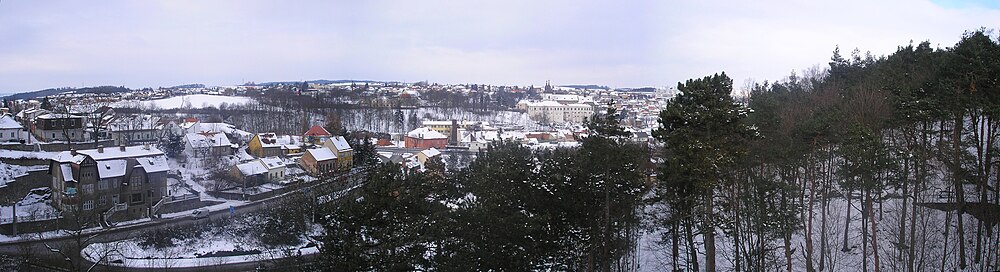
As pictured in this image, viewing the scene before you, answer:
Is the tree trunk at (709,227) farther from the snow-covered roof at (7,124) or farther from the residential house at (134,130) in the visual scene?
the residential house at (134,130)

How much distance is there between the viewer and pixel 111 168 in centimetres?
2059

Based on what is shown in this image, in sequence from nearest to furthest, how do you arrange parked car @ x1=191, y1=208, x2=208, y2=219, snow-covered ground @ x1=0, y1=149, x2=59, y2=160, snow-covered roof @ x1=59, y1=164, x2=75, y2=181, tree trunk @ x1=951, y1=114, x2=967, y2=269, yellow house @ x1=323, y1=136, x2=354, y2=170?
tree trunk @ x1=951, y1=114, x2=967, y2=269 → snow-covered roof @ x1=59, y1=164, x2=75, y2=181 → parked car @ x1=191, y1=208, x2=208, y2=219 → snow-covered ground @ x1=0, y1=149, x2=59, y2=160 → yellow house @ x1=323, y1=136, x2=354, y2=170

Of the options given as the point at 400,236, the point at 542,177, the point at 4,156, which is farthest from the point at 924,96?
the point at 4,156

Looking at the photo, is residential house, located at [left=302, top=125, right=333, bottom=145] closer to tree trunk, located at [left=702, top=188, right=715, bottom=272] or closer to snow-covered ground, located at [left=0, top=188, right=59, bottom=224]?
snow-covered ground, located at [left=0, top=188, right=59, bottom=224]

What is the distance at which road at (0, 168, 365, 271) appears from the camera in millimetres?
14505

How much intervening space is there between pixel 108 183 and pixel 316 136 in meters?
18.2

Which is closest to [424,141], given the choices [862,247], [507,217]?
[862,247]

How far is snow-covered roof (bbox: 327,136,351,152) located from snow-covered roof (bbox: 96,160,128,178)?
11211mm

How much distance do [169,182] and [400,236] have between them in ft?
63.9

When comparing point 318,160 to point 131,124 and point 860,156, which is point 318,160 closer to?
point 131,124

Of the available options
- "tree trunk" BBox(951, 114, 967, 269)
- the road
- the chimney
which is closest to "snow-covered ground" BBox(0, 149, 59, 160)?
the road

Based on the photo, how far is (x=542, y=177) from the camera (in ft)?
33.6

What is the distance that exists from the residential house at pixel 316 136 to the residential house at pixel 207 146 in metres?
6.25

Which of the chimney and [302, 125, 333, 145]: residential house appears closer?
[302, 125, 333, 145]: residential house
